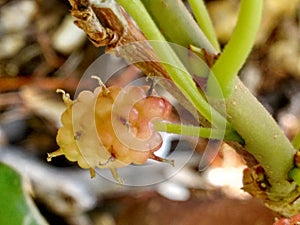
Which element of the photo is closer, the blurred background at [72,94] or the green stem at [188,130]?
the green stem at [188,130]

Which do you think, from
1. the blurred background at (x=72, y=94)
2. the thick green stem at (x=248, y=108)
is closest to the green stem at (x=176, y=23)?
the thick green stem at (x=248, y=108)

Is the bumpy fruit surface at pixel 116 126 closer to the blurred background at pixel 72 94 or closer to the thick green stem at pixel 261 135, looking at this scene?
the thick green stem at pixel 261 135

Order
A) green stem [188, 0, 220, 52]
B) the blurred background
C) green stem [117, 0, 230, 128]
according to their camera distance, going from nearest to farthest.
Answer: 1. green stem [117, 0, 230, 128]
2. green stem [188, 0, 220, 52]
3. the blurred background

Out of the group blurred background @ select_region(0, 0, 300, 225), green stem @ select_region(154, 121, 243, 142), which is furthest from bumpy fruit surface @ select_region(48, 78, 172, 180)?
blurred background @ select_region(0, 0, 300, 225)

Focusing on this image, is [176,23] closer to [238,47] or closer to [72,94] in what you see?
[238,47]

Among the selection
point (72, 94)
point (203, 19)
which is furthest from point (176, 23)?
point (72, 94)

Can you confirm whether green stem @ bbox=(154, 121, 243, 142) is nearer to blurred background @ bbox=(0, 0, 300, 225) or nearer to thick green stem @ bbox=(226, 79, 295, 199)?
thick green stem @ bbox=(226, 79, 295, 199)
